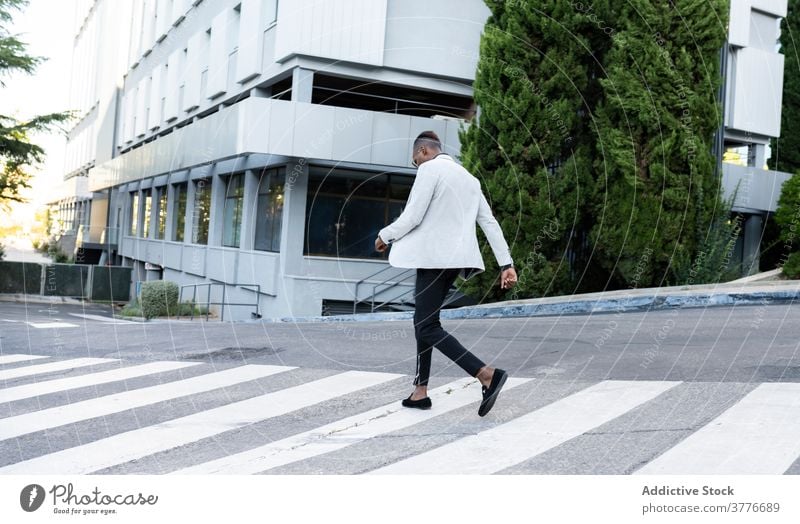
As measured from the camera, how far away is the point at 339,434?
5324 mm

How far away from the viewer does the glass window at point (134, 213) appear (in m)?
37.7

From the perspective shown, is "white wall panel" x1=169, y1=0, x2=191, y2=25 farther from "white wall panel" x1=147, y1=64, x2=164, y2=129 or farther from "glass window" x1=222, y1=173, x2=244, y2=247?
"glass window" x1=222, y1=173, x2=244, y2=247

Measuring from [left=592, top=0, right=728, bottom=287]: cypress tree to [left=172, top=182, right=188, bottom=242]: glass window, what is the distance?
709 inches

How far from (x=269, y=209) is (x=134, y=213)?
788 inches

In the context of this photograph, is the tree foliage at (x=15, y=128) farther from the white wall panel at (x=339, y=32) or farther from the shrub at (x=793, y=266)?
the shrub at (x=793, y=266)

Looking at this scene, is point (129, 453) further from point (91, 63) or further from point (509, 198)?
point (91, 63)

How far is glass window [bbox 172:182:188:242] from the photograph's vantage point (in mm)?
29078

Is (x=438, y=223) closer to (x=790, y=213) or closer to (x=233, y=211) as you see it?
(x=790, y=213)

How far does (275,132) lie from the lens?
17375 millimetres

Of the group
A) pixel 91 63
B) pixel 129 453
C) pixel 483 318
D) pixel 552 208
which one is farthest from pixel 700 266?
pixel 91 63

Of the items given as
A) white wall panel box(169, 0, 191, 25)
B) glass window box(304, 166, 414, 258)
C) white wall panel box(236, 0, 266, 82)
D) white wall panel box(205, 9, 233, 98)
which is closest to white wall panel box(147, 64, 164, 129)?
white wall panel box(169, 0, 191, 25)

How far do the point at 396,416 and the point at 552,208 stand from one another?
30.8ft

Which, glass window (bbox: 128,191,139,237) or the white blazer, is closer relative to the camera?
the white blazer

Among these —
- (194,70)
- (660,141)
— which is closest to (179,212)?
(194,70)
